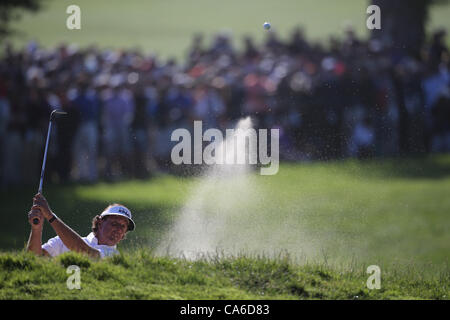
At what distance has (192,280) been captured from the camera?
9.02m

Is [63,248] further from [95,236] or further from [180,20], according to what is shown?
[180,20]

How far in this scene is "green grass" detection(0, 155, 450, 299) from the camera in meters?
8.92

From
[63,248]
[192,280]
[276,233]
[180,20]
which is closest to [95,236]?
[63,248]

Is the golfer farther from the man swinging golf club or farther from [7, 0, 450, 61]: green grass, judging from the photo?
[7, 0, 450, 61]: green grass

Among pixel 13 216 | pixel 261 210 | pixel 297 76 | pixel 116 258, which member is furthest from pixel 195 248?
pixel 297 76

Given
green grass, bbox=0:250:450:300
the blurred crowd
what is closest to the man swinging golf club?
green grass, bbox=0:250:450:300

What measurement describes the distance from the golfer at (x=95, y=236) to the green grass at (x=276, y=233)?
0.20m

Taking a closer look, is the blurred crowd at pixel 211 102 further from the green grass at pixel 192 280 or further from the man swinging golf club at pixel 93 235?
the green grass at pixel 192 280

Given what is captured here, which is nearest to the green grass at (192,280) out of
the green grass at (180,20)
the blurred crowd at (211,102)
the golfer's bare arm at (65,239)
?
the golfer's bare arm at (65,239)

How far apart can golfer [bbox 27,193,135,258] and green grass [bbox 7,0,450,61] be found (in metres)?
21.6

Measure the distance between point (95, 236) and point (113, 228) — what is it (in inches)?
13.9

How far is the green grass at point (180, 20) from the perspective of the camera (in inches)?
1357

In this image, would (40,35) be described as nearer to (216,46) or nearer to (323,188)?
(216,46)

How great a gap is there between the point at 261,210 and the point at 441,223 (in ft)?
13.3
